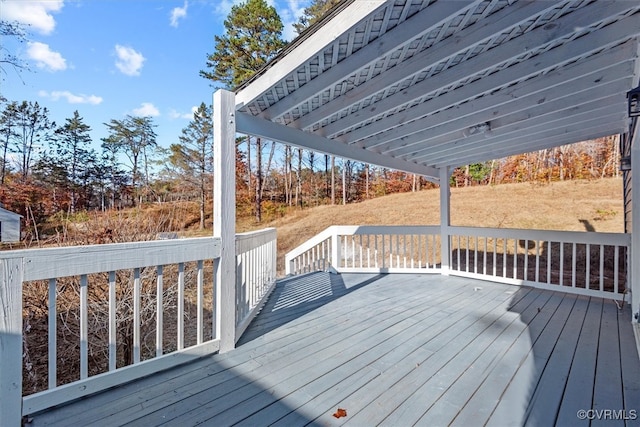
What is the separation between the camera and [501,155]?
4887mm

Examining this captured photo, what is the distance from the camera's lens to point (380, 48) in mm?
2133

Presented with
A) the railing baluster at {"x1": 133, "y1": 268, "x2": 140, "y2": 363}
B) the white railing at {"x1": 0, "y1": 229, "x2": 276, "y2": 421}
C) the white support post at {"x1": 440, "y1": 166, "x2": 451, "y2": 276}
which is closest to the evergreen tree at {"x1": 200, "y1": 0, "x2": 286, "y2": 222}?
the white support post at {"x1": 440, "y1": 166, "x2": 451, "y2": 276}

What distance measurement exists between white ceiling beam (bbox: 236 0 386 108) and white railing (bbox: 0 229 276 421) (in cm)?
126

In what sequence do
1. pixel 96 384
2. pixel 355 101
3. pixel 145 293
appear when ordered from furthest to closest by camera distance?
Result: pixel 145 293 → pixel 355 101 → pixel 96 384

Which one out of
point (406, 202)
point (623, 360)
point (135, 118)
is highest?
point (135, 118)

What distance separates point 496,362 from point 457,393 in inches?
24.2

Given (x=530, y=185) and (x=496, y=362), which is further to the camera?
(x=530, y=185)

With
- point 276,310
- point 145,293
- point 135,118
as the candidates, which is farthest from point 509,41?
point 135,118

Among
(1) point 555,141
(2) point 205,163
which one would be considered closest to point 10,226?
(1) point 555,141

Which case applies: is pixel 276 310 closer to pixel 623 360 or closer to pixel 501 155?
pixel 623 360

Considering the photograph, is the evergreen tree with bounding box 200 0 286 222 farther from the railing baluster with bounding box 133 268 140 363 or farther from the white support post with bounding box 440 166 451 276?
the railing baluster with bounding box 133 268 140 363

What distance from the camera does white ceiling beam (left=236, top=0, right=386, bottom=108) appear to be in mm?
1814

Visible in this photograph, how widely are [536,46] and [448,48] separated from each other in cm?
63

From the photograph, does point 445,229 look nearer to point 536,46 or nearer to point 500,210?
point 536,46
